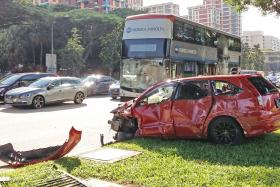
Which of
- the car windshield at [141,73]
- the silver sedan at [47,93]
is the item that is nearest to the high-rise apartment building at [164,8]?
the silver sedan at [47,93]

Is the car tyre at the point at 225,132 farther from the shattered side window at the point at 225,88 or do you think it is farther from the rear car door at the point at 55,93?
the rear car door at the point at 55,93

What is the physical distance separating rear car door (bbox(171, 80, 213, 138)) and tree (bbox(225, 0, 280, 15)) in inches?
170

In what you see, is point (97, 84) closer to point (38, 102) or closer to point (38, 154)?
point (38, 102)

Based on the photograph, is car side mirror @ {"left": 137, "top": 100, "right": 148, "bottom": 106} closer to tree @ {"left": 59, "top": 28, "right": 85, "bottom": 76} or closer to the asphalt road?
the asphalt road

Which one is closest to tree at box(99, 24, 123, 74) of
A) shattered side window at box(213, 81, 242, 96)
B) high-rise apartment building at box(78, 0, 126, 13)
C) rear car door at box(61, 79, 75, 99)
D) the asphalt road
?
rear car door at box(61, 79, 75, 99)

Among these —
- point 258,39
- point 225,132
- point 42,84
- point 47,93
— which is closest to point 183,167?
point 225,132

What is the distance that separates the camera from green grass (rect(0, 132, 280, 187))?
19.1ft

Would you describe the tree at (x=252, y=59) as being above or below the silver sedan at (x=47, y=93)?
above

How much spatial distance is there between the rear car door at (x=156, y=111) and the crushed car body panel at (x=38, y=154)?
6.87 feet

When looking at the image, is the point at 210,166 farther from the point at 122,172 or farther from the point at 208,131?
the point at 208,131

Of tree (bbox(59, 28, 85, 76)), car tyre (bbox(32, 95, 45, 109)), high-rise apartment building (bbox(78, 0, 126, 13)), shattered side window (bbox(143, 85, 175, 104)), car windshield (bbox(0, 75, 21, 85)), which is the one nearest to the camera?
shattered side window (bbox(143, 85, 175, 104))

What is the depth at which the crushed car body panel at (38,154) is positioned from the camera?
7.63m

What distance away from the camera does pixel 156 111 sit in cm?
931

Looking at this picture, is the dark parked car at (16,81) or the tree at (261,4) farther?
the dark parked car at (16,81)
